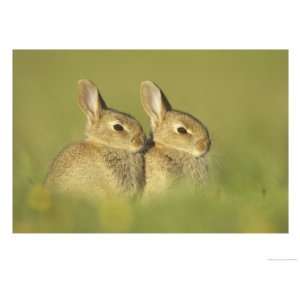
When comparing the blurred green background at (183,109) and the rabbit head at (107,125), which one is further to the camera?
the blurred green background at (183,109)

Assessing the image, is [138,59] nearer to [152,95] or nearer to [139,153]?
[152,95]

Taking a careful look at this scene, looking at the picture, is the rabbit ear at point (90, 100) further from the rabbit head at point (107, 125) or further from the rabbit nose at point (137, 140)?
the rabbit nose at point (137, 140)

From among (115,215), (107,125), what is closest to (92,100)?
(107,125)

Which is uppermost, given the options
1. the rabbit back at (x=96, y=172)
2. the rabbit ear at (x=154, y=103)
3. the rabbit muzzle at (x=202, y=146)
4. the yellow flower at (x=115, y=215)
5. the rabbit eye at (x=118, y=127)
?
the rabbit ear at (x=154, y=103)

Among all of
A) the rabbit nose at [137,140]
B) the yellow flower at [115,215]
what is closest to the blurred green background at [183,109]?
the yellow flower at [115,215]

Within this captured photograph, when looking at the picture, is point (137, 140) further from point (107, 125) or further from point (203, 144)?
point (203, 144)

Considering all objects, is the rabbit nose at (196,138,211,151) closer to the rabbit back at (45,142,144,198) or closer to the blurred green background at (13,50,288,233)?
the blurred green background at (13,50,288,233)
